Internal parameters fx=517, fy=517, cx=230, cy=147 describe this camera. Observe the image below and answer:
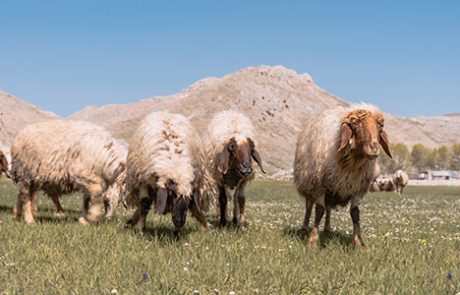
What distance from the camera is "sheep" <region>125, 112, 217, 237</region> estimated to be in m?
8.88

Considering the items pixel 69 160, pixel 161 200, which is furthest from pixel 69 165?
pixel 161 200

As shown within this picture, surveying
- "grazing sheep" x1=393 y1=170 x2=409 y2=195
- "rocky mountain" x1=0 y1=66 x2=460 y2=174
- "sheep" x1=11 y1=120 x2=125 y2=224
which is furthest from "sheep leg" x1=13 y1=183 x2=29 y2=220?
"rocky mountain" x1=0 y1=66 x2=460 y2=174

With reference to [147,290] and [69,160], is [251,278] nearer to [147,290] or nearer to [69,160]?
[147,290]

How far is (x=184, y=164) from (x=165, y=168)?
394 millimetres

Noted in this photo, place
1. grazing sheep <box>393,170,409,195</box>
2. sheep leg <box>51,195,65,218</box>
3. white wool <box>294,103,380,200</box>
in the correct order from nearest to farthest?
white wool <box>294,103,380,200</box>
sheep leg <box>51,195,65,218</box>
grazing sheep <box>393,170,409,195</box>

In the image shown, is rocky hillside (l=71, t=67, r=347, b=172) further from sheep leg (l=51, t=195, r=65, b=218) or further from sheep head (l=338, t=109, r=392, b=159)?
sheep head (l=338, t=109, r=392, b=159)

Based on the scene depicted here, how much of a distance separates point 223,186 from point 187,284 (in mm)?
6380

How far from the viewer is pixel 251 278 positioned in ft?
20.5

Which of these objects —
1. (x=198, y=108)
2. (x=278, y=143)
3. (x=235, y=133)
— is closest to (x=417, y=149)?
(x=278, y=143)

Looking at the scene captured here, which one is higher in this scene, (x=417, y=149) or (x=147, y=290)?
(x=417, y=149)

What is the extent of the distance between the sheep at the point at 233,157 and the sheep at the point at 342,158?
4.73ft

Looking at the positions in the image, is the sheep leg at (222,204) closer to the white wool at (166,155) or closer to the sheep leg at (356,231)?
the white wool at (166,155)

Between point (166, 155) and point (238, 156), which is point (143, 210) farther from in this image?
point (238, 156)

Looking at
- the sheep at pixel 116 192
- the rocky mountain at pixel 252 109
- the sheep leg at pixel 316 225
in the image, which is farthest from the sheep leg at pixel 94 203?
the rocky mountain at pixel 252 109
